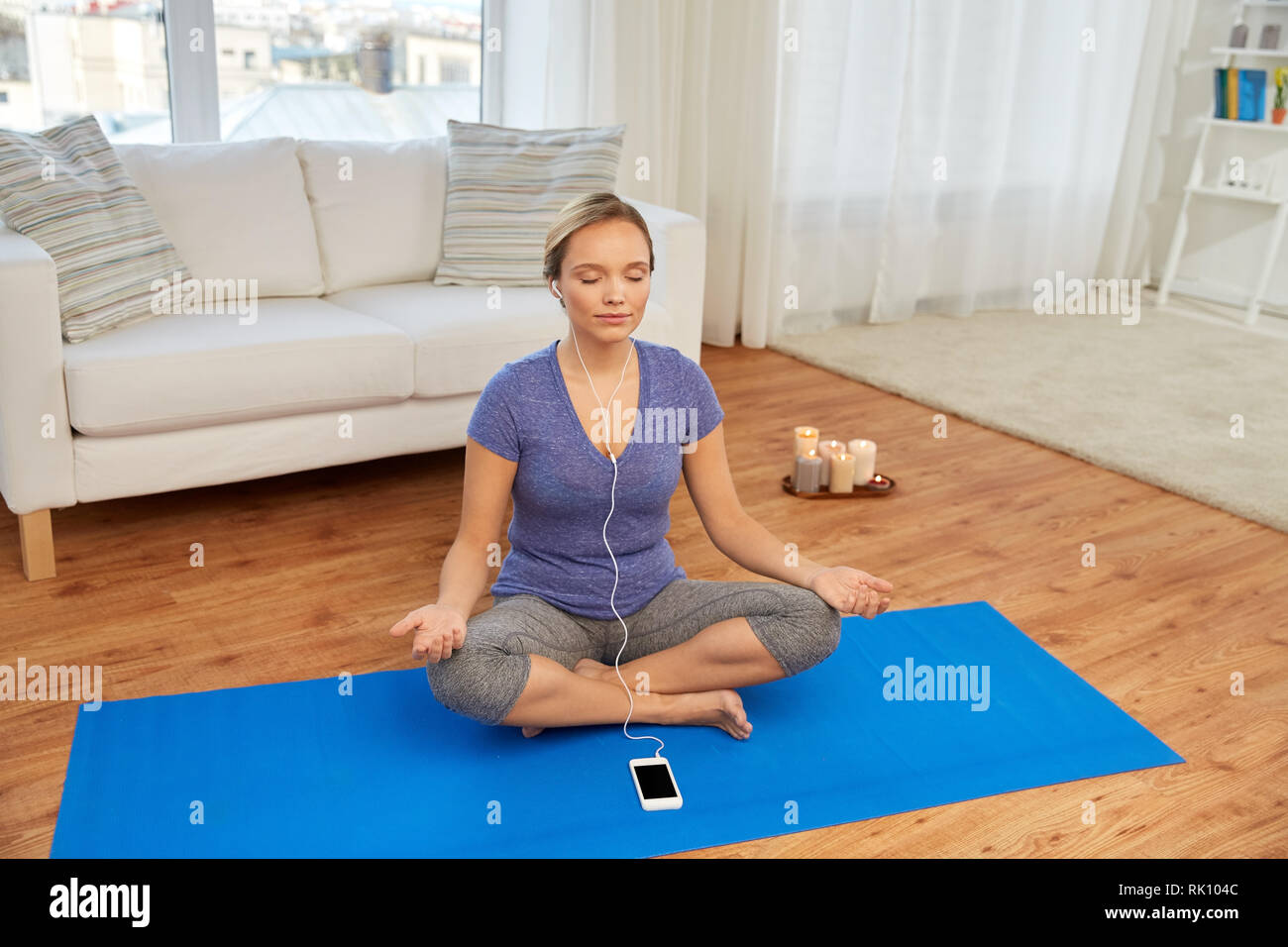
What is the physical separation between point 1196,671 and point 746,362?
212 centimetres

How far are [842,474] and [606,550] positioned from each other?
116 centimetres

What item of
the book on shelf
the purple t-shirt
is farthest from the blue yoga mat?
the book on shelf

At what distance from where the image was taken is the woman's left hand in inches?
69.2

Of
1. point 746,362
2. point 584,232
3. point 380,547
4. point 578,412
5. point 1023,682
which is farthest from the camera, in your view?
point 746,362

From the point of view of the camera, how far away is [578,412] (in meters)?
1.82

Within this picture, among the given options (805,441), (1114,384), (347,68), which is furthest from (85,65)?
(1114,384)

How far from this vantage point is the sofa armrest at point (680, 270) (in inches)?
117

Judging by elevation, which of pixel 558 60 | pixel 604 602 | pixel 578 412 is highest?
pixel 558 60

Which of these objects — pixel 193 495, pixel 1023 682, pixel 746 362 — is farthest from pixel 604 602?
pixel 746 362

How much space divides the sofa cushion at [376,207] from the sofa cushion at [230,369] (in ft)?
1.09

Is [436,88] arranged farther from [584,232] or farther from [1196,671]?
[1196,671]

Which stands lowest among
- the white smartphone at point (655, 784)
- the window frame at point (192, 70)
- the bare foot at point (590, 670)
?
the white smartphone at point (655, 784)

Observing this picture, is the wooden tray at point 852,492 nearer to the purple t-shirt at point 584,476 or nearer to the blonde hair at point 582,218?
the purple t-shirt at point 584,476

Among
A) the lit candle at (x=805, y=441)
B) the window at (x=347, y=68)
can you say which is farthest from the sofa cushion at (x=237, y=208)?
the lit candle at (x=805, y=441)
